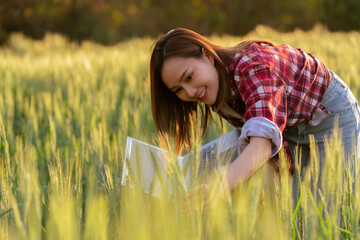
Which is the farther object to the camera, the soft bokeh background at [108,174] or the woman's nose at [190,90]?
the woman's nose at [190,90]

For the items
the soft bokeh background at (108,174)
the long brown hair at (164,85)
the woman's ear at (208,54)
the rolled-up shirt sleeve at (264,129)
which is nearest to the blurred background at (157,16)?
the soft bokeh background at (108,174)

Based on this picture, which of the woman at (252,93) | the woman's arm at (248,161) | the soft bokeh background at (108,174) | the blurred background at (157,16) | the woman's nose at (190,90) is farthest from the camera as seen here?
the blurred background at (157,16)

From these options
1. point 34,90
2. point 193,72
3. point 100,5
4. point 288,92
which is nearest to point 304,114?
point 288,92

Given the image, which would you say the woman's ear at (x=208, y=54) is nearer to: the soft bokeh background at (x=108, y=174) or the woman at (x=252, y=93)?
the woman at (x=252, y=93)

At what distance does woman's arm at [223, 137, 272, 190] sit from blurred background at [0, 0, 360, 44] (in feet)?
40.9

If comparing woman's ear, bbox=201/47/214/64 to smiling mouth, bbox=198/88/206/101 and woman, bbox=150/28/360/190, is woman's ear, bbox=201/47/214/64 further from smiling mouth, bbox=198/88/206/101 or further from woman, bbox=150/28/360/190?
smiling mouth, bbox=198/88/206/101

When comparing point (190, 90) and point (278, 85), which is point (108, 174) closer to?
point (190, 90)

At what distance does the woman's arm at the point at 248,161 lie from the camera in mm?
1125

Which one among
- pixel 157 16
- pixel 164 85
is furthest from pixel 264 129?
pixel 157 16

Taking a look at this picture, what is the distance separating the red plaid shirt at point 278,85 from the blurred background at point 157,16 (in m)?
12.1

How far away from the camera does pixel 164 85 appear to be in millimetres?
1612

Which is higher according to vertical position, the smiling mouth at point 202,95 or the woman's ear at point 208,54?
the woman's ear at point 208,54

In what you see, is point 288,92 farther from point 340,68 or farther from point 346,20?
point 346,20

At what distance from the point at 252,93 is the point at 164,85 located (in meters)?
0.40
